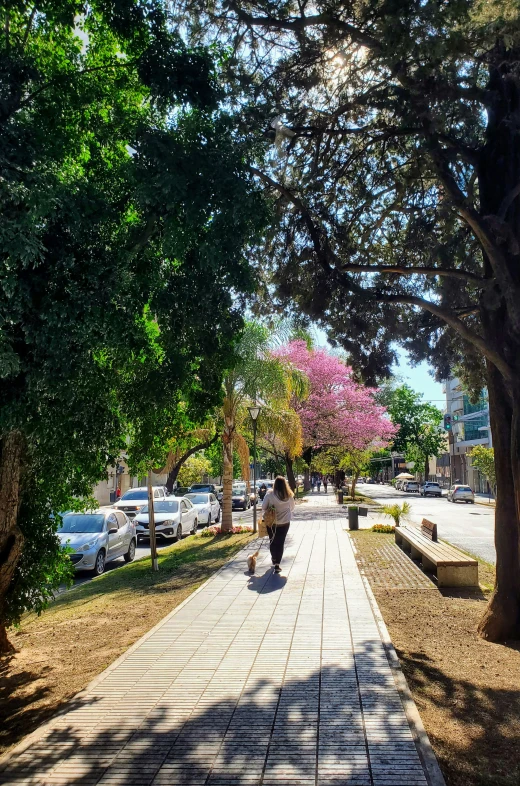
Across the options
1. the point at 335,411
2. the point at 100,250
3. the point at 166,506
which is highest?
the point at 335,411

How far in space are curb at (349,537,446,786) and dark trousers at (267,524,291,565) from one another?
13.6 ft

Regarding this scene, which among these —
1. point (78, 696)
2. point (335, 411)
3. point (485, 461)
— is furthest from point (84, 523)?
point (485, 461)

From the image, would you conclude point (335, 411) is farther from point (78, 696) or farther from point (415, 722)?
point (415, 722)

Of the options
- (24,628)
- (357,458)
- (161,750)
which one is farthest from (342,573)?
(357,458)

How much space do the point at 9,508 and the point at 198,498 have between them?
2092 cm

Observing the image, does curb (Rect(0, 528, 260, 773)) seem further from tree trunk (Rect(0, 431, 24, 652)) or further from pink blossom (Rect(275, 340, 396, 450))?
pink blossom (Rect(275, 340, 396, 450))

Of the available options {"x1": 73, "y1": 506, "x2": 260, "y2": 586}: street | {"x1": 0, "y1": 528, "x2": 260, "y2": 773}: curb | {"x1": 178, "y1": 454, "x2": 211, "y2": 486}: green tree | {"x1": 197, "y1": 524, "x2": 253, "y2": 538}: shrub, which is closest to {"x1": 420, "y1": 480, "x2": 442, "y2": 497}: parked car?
{"x1": 178, "y1": 454, "x2": 211, "y2": 486}: green tree

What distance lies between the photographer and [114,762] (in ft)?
14.2

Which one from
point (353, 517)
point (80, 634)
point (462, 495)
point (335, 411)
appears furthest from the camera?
point (462, 495)

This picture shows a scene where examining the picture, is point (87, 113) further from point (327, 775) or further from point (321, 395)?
point (321, 395)

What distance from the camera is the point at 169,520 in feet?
66.7

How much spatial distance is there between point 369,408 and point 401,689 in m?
34.4

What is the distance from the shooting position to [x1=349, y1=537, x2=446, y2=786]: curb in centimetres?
402

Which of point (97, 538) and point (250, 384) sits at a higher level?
point (250, 384)
